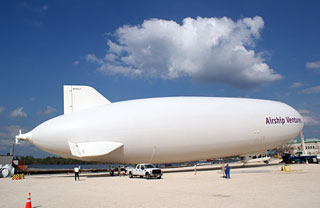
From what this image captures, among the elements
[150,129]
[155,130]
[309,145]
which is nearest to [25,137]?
[150,129]

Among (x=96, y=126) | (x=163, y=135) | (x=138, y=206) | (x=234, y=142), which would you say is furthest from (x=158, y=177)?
(x=138, y=206)

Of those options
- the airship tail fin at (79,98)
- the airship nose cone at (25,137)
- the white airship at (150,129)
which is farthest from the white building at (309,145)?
the airship nose cone at (25,137)

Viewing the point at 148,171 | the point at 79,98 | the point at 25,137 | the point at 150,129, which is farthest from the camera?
the point at 79,98

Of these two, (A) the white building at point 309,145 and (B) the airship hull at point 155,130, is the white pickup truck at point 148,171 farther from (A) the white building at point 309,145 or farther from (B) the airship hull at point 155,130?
(A) the white building at point 309,145

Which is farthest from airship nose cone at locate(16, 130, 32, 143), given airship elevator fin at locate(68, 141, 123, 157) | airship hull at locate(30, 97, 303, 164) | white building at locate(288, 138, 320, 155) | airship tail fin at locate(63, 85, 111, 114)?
white building at locate(288, 138, 320, 155)

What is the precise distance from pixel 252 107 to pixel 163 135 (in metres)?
13.4

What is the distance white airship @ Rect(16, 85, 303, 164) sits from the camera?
32281mm

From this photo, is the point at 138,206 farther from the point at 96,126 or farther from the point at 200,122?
the point at 200,122

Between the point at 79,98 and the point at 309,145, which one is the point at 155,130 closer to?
the point at 79,98

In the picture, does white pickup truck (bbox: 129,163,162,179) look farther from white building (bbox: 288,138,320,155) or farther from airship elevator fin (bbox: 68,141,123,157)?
white building (bbox: 288,138,320,155)

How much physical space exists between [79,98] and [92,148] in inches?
312

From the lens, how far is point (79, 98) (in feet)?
120

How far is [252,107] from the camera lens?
126 ft

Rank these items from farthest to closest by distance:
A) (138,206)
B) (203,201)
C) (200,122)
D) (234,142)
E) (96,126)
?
(234,142) < (200,122) < (96,126) < (203,201) < (138,206)
